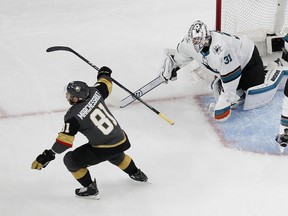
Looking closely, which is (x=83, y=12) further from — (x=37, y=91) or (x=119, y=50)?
(x=37, y=91)

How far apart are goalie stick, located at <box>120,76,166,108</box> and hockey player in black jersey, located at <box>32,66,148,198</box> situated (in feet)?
2.48

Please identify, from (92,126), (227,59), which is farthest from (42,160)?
(227,59)

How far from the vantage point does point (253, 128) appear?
11.3 ft

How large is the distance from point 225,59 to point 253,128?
19.0 inches

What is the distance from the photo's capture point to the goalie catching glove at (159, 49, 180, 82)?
3691mm

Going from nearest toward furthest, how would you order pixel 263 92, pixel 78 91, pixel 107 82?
pixel 78 91, pixel 107 82, pixel 263 92

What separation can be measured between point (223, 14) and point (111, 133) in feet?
5.01

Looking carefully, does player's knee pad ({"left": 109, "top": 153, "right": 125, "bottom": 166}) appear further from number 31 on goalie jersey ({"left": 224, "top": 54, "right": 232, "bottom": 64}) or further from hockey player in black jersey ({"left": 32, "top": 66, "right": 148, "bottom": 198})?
number 31 on goalie jersey ({"left": 224, "top": 54, "right": 232, "bottom": 64})

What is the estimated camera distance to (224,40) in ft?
11.1

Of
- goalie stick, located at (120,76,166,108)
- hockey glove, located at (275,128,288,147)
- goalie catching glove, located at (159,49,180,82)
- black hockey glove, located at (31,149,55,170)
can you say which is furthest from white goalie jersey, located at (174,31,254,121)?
black hockey glove, located at (31,149,55,170)

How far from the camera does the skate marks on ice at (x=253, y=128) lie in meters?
3.29

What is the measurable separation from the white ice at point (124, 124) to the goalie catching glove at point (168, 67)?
0.69ft

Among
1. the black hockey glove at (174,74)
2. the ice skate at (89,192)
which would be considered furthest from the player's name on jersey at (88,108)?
the black hockey glove at (174,74)

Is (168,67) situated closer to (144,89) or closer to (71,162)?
(144,89)
